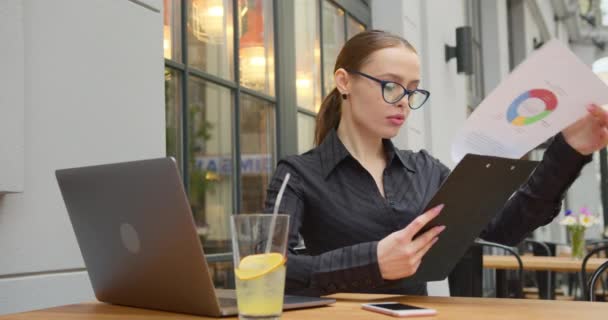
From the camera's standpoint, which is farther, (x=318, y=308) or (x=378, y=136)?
(x=378, y=136)

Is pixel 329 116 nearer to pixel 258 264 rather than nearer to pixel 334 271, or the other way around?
pixel 334 271

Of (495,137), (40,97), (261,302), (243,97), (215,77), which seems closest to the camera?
(261,302)

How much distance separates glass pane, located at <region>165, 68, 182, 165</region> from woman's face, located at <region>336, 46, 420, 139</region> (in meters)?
0.67

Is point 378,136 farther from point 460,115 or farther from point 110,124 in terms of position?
point 460,115

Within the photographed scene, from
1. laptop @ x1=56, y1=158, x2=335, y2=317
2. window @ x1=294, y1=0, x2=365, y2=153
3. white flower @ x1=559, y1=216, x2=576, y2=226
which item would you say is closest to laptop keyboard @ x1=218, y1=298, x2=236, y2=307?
laptop @ x1=56, y1=158, x2=335, y2=317

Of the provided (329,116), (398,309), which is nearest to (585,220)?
(329,116)

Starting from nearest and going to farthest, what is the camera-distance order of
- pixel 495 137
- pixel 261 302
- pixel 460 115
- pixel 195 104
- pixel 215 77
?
1. pixel 261 302
2. pixel 495 137
3. pixel 195 104
4. pixel 215 77
5. pixel 460 115

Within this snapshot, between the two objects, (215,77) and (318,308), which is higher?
(215,77)

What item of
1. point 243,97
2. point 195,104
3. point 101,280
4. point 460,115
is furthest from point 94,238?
point 460,115

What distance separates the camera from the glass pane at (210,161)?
2.36 meters

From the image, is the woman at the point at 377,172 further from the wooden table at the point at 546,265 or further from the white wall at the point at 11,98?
the wooden table at the point at 546,265

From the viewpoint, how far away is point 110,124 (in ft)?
5.56

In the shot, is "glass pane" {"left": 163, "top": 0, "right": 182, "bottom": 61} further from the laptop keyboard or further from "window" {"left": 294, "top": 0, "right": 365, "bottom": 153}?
the laptop keyboard

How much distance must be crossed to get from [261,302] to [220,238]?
5.22 feet
